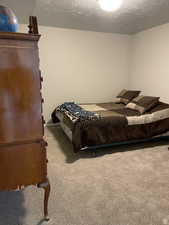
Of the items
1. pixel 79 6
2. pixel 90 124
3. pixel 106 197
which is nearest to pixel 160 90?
pixel 90 124

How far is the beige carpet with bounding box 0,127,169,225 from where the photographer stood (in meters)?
1.62

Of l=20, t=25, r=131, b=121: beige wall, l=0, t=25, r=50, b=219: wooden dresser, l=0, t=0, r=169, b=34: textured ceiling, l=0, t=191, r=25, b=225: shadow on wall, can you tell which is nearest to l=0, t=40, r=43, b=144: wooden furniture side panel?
l=0, t=25, r=50, b=219: wooden dresser

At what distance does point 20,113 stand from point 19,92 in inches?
6.4

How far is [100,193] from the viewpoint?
6.40 feet

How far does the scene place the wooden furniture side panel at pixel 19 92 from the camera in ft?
4.20

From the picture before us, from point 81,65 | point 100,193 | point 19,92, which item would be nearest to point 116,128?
point 100,193

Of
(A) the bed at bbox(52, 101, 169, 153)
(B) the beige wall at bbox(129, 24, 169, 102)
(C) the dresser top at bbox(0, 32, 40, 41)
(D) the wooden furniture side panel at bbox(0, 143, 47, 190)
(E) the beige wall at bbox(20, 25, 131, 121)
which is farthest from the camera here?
(E) the beige wall at bbox(20, 25, 131, 121)

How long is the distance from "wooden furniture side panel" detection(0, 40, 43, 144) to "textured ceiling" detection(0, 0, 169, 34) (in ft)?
5.43

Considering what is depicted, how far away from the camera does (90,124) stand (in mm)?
2801

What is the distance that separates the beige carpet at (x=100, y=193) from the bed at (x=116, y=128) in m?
0.25

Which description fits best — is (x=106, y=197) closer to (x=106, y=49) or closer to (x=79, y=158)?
(x=79, y=158)

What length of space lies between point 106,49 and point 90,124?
8.65ft

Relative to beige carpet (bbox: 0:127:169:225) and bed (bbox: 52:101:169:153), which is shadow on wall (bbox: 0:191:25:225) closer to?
beige carpet (bbox: 0:127:169:225)

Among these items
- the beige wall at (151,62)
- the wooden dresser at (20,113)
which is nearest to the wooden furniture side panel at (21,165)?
the wooden dresser at (20,113)
